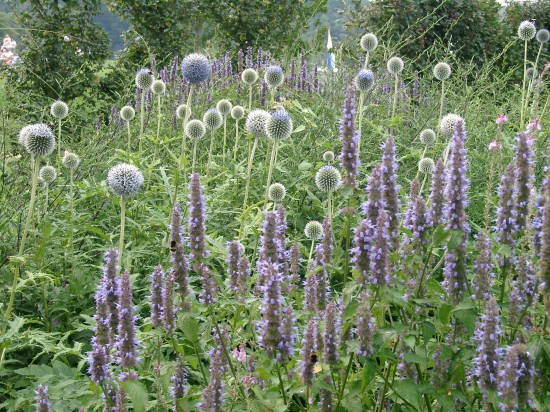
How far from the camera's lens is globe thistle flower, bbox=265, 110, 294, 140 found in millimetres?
4473

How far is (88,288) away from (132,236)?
0.53 metres

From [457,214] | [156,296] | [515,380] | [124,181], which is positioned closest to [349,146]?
[457,214]

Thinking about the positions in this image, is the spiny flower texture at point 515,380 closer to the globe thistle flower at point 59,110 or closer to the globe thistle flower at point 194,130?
the globe thistle flower at point 194,130

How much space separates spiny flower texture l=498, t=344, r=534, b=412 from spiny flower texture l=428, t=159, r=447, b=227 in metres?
0.55

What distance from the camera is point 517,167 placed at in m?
2.36

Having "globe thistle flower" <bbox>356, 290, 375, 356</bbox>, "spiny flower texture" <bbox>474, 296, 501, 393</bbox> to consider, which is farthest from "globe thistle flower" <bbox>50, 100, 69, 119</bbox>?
"spiny flower texture" <bbox>474, 296, 501, 393</bbox>

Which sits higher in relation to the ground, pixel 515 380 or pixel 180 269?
pixel 180 269

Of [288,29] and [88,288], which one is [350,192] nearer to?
[88,288]

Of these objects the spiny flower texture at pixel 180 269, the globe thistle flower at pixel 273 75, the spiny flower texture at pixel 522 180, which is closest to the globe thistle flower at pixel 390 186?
the spiny flower texture at pixel 522 180

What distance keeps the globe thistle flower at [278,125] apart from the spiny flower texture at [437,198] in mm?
2064

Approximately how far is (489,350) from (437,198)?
0.59m

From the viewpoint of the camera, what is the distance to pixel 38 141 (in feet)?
12.9

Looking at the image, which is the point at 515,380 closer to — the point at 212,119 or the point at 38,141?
the point at 38,141

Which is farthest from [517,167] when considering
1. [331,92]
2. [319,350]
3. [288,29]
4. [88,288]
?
[288,29]
